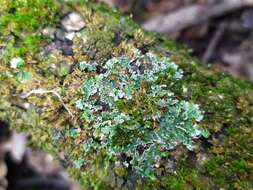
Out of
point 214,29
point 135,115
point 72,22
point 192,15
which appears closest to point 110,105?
point 135,115

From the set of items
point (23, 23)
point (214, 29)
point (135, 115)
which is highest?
point (214, 29)

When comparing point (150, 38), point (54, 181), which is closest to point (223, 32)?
point (54, 181)

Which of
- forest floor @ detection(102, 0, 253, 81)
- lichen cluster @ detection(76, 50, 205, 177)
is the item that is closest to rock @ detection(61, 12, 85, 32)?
lichen cluster @ detection(76, 50, 205, 177)

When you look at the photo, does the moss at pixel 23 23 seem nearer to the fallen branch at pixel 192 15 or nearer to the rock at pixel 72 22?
the rock at pixel 72 22

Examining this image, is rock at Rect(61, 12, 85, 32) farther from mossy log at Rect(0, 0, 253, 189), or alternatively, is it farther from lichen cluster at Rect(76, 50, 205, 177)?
lichen cluster at Rect(76, 50, 205, 177)

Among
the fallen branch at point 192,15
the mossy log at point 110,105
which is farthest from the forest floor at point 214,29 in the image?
the mossy log at point 110,105

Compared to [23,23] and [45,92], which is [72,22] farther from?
[45,92]

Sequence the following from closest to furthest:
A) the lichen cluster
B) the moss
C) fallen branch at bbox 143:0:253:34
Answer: the lichen cluster
the moss
fallen branch at bbox 143:0:253:34
